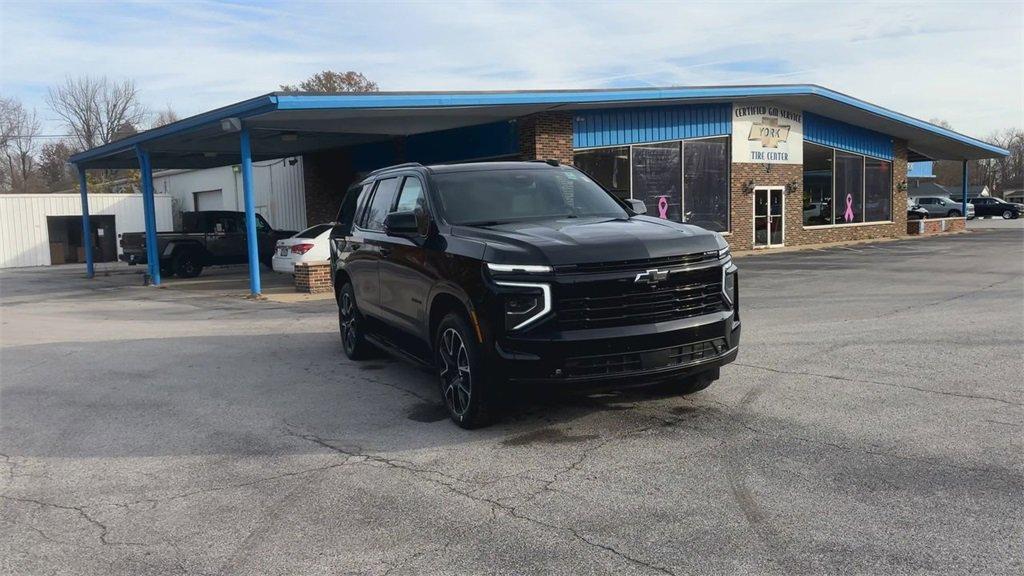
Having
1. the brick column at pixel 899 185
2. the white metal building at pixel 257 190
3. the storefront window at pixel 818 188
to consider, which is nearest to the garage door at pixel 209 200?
the white metal building at pixel 257 190

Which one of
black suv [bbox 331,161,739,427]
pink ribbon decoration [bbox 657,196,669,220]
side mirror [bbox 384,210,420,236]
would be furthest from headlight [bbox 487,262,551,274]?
pink ribbon decoration [bbox 657,196,669,220]

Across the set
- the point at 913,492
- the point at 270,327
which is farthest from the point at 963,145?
the point at 913,492

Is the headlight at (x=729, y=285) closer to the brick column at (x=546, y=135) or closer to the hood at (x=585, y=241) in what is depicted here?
the hood at (x=585, y=241)

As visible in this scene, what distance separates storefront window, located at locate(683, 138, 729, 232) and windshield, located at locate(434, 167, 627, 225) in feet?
56.3

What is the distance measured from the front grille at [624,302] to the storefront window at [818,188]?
25589 mm

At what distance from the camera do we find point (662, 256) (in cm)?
537

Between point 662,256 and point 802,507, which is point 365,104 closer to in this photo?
point 662,256

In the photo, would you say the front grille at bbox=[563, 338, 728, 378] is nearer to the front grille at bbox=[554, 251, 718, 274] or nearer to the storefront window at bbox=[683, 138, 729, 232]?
the front grille at bbox=[554, 251, 718, 274]

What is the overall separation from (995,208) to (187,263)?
5758 cm

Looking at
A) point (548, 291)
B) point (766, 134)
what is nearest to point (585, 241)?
point (548, 291)

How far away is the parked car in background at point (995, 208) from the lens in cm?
5813

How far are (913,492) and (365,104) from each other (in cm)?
1308

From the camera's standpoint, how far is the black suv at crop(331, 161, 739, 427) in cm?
524

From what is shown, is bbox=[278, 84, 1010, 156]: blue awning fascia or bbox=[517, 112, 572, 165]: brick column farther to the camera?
bbox=[517, 112, 572, 165]: brick column
